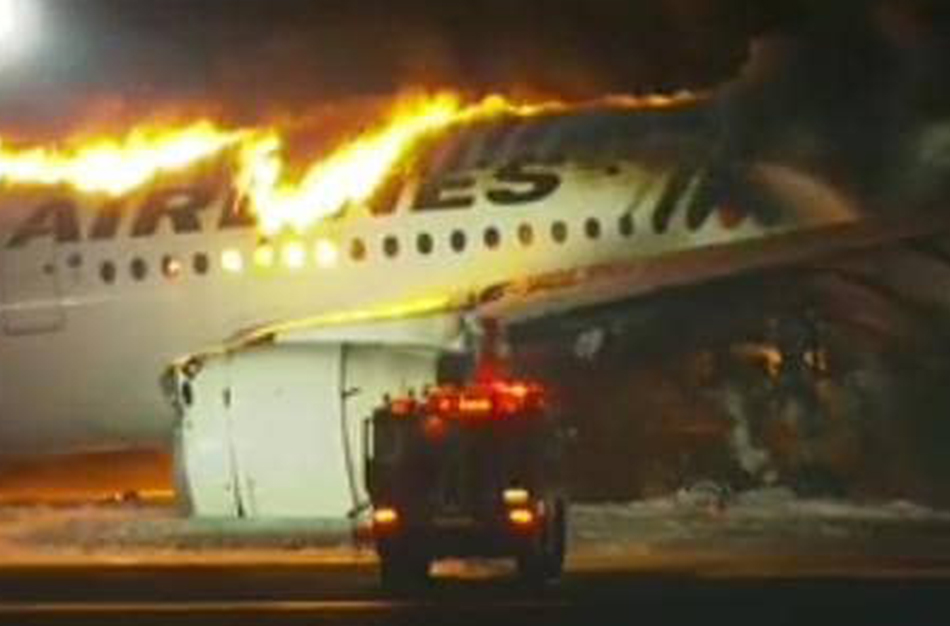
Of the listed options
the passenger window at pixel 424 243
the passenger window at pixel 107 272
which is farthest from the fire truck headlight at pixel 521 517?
the passenger window at pixel 107 272

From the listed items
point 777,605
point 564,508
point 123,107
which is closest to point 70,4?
point 123,107

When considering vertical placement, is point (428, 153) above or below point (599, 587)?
above

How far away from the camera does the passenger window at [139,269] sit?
2822cm

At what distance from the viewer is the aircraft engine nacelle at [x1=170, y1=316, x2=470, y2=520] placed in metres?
25.4

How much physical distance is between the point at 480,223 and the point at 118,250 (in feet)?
11.4

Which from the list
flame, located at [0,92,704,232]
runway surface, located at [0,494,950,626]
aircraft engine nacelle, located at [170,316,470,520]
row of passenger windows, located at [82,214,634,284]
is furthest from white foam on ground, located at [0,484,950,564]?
flame, located at [0,92,704,232]

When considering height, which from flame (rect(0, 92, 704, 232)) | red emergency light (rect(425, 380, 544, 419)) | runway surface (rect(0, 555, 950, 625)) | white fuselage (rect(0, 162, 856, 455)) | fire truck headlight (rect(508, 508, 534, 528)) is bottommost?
runway surface (rect(0, 555, 950, 625))

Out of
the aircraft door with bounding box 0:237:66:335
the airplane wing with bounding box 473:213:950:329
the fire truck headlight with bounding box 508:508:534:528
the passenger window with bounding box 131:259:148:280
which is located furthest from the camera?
the aircraft door with bounding box 0:237:66:335

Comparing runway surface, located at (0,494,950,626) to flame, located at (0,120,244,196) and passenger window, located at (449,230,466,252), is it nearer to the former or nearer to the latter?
passenger window, located at (449,230,466,252)

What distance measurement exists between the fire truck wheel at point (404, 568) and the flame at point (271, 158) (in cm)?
701

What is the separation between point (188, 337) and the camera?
2845 cm

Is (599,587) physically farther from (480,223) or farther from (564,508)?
(480,223)

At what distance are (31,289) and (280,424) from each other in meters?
4.17

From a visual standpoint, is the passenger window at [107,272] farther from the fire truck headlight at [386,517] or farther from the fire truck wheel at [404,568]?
the fire truck wheel at [404,568]
